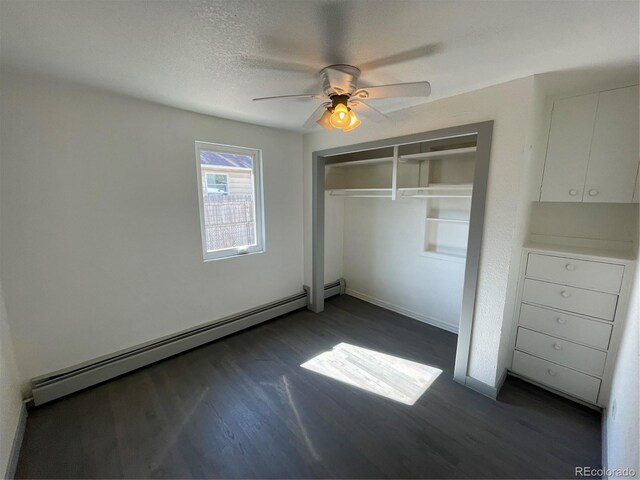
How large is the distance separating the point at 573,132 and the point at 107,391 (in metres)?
4.14

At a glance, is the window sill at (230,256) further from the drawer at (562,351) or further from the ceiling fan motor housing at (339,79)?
the drawer at (562,351)

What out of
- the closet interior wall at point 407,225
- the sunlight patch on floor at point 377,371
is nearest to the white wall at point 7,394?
the sunlight patch on floor at point 377,371

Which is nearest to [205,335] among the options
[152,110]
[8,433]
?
[8,433]

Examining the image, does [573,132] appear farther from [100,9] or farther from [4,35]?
[4,35]

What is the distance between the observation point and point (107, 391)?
6.82ft

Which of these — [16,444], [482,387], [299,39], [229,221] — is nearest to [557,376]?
[482,387]

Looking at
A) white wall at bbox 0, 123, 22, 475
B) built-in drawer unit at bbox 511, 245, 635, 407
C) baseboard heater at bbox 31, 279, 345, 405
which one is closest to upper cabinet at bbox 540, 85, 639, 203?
built-in drawer unit at bbox 511, 245, 635, 407

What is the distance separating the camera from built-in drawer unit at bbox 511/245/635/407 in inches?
71.1

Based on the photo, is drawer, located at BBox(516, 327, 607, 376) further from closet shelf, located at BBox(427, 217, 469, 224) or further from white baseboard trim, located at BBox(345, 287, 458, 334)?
closet shelf, located at BBox(427, 217, 469, 224)

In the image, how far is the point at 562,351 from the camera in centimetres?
201

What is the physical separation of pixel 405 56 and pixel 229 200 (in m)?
2.11

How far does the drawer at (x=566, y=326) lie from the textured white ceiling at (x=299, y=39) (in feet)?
5.50

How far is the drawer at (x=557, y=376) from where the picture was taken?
6.27ft

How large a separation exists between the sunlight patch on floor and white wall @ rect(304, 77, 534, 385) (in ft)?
1.40
